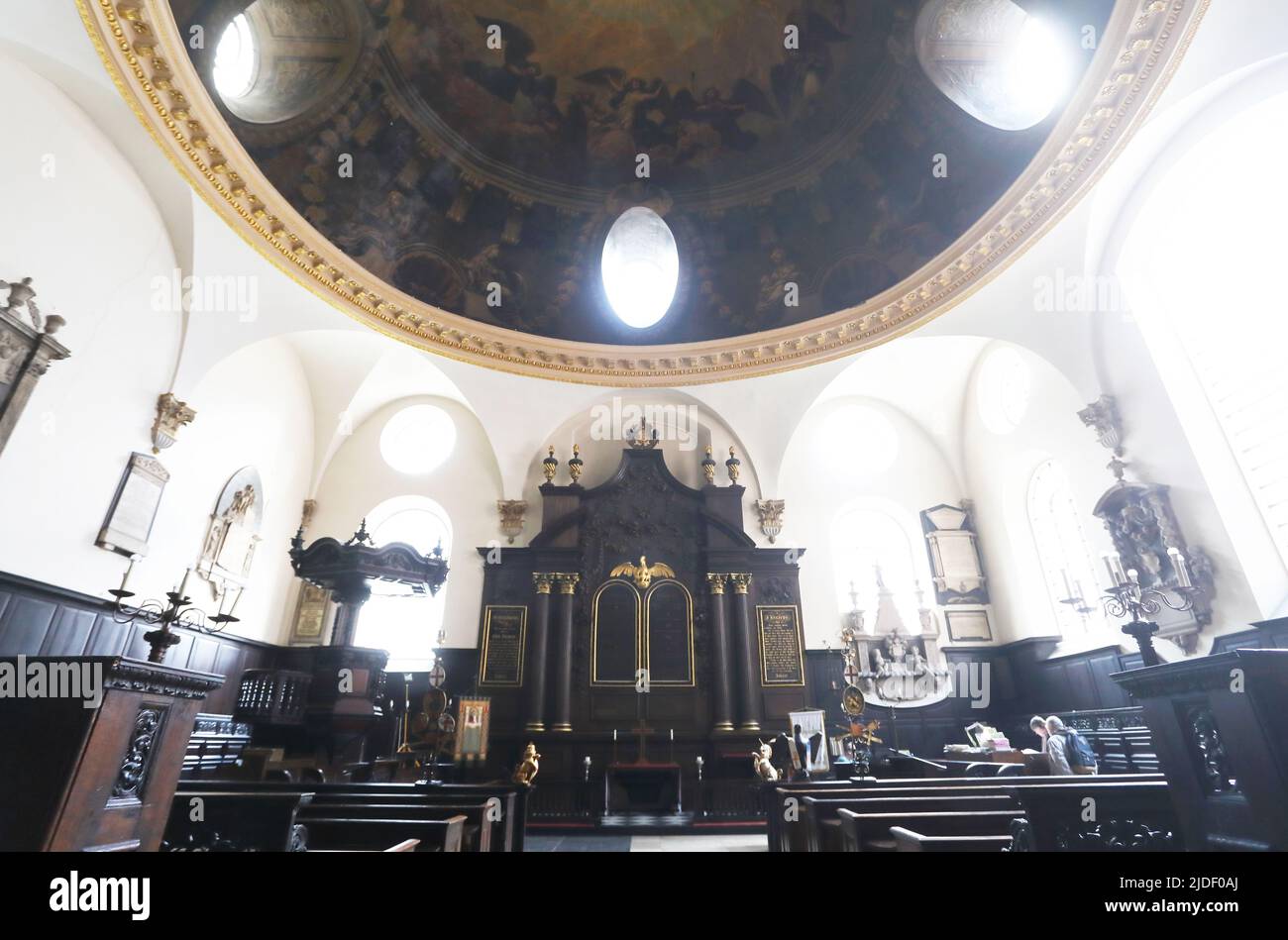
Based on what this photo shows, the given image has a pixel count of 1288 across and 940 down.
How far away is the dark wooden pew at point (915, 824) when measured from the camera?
4371mm

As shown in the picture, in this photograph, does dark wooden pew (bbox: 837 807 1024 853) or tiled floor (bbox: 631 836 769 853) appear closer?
dark wooden pew (bbox: 837 807 1024 853)

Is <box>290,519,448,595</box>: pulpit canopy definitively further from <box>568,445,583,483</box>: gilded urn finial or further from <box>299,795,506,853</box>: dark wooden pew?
<box>299,795,506,853</box>: dark wooden pew

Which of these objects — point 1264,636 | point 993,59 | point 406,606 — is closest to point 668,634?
point 406,606

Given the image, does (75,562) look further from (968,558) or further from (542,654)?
(968,558)

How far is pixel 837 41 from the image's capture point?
12.6 meters

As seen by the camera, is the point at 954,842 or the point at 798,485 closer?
the point at 954,842

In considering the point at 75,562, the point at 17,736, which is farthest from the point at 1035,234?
the point at 75,562

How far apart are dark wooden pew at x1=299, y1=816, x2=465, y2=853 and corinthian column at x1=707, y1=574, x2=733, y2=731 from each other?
7822 mm

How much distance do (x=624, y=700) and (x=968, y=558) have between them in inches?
319

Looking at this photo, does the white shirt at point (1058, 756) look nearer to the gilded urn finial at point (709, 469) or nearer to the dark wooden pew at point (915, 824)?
the dark wooden pew at point (915, 824)

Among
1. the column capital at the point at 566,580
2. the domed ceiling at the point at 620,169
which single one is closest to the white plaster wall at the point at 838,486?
the domed ceiling at the point at 620,169

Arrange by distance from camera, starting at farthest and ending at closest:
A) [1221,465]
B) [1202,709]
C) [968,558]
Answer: [968,558]
[1221,465]
[1202,709]

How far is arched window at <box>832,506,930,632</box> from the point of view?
13445 mm

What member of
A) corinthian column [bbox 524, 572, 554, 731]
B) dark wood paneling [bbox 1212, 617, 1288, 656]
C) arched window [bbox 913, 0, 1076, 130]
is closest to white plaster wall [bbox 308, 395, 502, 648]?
corinthian column [bbox 524, 572, 554, 731]
